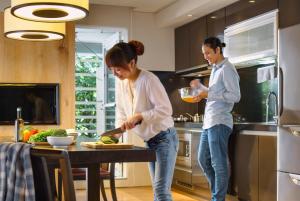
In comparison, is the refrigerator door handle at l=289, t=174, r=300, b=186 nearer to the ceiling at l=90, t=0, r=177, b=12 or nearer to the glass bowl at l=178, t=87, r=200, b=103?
the glass bowl at l=178, t=87, r=200, b=103

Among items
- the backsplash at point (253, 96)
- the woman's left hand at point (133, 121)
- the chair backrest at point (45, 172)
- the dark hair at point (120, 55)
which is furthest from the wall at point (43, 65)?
the chair backrest at point (45, 172)

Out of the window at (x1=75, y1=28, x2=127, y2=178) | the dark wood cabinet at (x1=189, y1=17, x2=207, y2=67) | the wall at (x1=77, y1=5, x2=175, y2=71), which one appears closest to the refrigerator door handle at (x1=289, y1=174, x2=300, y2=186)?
the dark wood cabinet at (x1=189, y1=17, x2=207, y2=67)

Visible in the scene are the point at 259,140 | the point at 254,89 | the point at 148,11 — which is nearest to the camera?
the point at 259,140

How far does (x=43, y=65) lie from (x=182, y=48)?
6.07 feet

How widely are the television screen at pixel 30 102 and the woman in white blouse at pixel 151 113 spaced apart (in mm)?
2923

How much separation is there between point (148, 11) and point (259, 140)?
2.98m

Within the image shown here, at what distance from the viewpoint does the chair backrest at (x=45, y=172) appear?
4.64ft

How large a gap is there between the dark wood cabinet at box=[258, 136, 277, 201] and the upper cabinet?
1911 millimetres

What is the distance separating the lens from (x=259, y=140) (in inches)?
157

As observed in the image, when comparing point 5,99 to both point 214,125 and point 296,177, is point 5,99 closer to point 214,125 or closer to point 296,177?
point 214,125

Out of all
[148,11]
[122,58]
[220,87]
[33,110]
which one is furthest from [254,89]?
[122,58]

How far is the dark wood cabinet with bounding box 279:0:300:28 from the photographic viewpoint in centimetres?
401

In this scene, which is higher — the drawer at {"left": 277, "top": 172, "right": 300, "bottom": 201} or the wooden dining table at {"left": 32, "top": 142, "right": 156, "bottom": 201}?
the wooden dining table at {"left": 32, "top": 142, "right": 156, "bottom": 201}

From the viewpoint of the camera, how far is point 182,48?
628 centimetres
